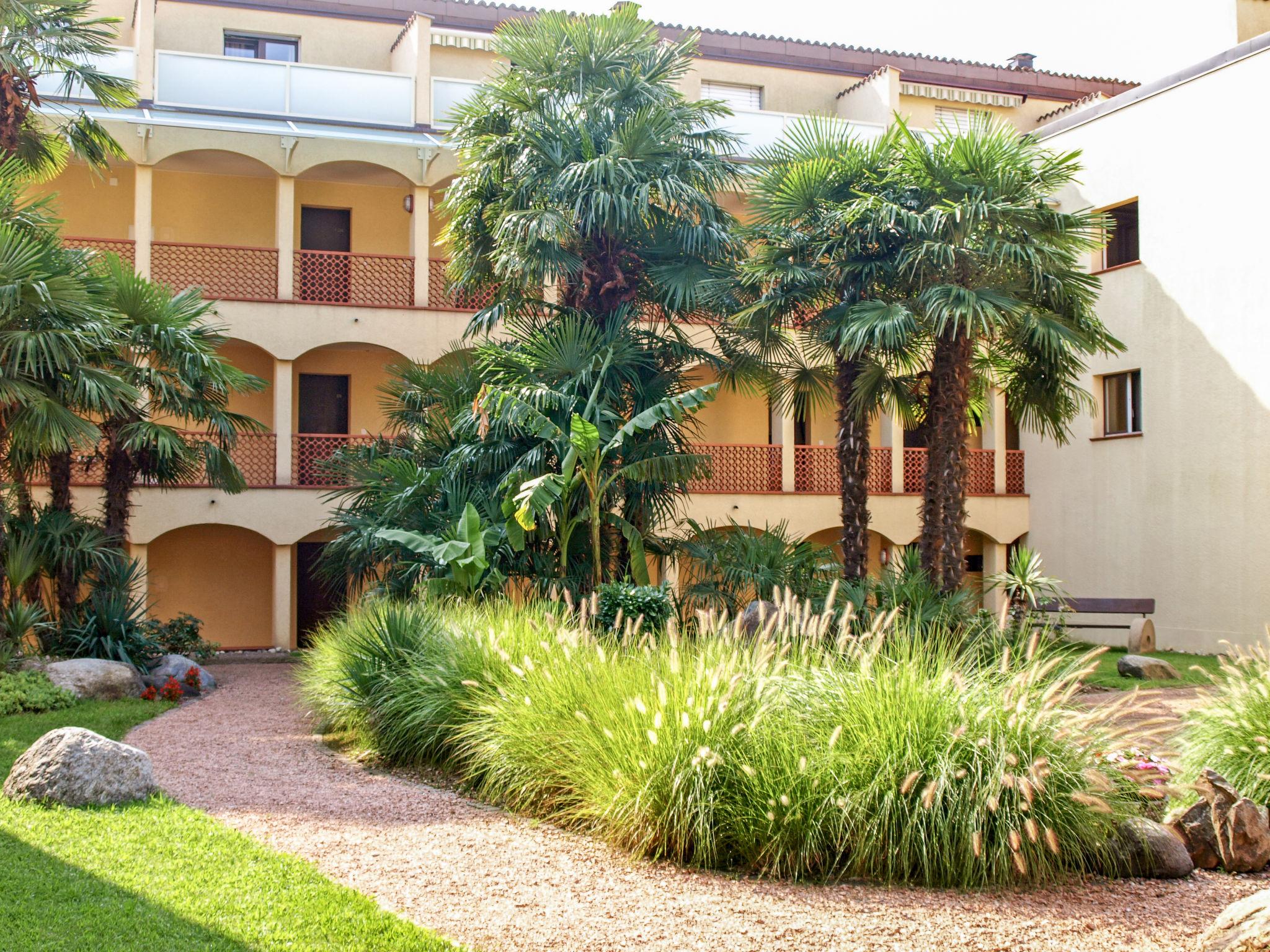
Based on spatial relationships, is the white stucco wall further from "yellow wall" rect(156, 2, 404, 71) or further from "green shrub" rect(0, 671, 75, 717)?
"green shrub" rect(0, 671, 75, 717)

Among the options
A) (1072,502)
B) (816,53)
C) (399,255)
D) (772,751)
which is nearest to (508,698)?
(772,751)

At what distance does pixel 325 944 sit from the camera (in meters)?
4.79

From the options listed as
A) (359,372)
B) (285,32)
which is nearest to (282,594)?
(359,372)

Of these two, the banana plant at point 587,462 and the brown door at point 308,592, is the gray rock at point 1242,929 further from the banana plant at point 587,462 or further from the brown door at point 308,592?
the brown door at point 308,592

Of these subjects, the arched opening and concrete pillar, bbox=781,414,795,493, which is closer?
the arched opening

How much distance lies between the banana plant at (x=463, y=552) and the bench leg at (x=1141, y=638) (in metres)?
10.5

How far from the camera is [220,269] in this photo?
20266mm

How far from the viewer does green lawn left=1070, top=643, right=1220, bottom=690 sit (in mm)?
14078

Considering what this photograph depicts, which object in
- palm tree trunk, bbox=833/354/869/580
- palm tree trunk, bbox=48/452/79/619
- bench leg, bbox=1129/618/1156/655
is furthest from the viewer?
bench leg, bbox=1129/618/1156/655

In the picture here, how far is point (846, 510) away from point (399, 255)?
33.2 feet

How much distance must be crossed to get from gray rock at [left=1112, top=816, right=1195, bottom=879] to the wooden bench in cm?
1202

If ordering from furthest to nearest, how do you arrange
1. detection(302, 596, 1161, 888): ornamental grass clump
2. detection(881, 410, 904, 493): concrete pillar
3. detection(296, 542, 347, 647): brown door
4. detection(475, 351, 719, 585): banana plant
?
detection(881, 410, 904, 493): concrete pillar < detection(296, 542, 347, 647): brown door < detection(475, 351, 719, 585): banana plant < detection(302, 596, 1161, 888): ornamental grass clump

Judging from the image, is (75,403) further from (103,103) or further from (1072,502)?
(1072,502)

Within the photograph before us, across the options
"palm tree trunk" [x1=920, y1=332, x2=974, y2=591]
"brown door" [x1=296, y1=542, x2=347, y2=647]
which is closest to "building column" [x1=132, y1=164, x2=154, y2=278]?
"brown door" [x1=296, y1=542, x2=347, y2=647]
